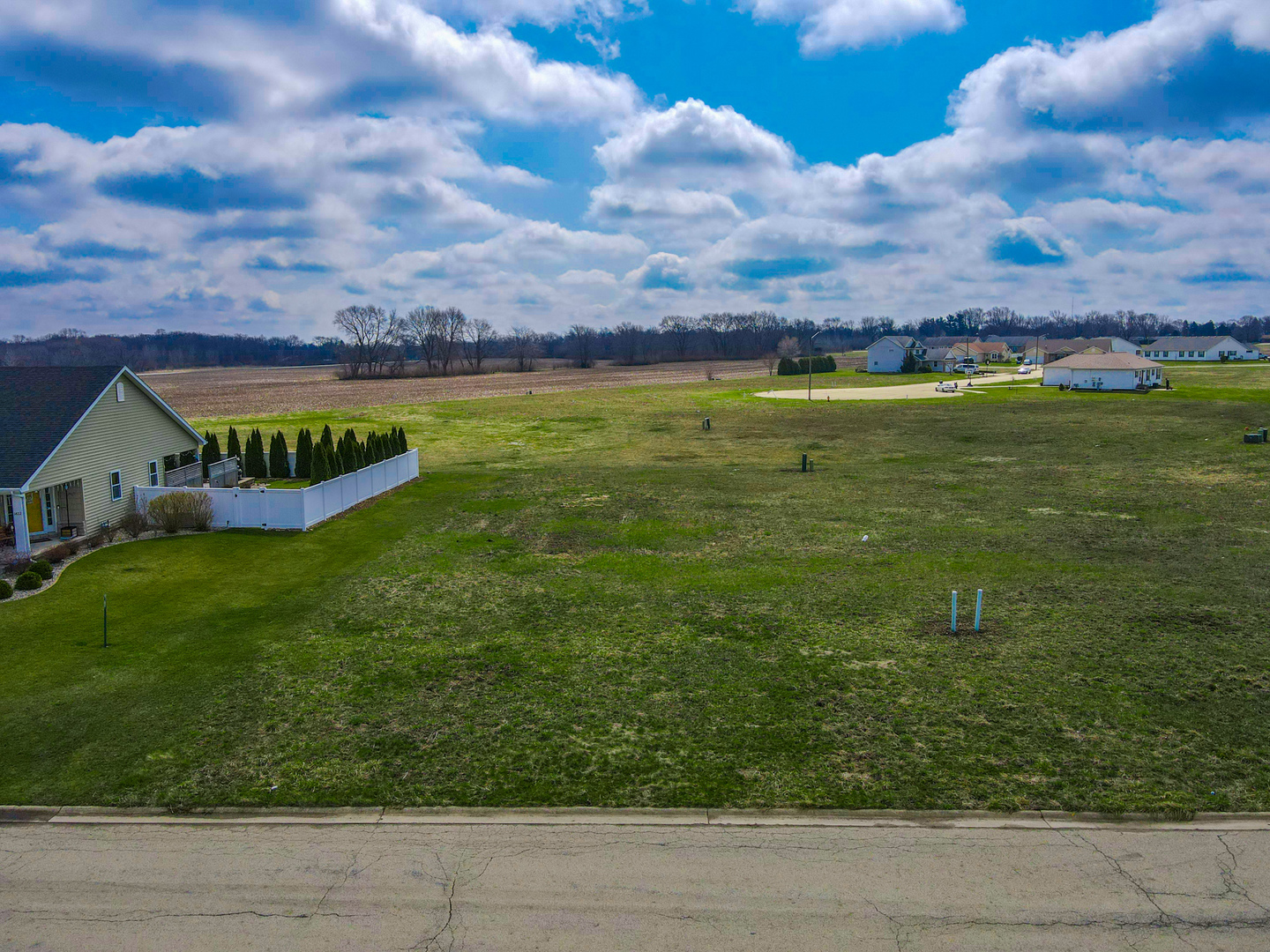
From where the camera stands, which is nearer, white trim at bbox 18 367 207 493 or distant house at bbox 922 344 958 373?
white trim at bbox 18 367 207 493

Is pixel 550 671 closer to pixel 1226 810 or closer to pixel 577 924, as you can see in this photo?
pixel 577 924

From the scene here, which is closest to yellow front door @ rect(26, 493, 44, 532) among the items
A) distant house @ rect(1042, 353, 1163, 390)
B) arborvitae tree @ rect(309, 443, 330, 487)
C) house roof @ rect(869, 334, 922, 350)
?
arborvitae tree @ rect(309, 443, 330, 487)

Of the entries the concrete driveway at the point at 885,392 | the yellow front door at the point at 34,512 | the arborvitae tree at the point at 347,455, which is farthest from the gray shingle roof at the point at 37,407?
the concrete driveway at the point at 885,392

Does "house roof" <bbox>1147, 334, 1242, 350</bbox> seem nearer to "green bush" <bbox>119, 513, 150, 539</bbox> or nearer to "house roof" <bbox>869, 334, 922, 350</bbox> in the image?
"house roof" <bbox>869, 334, 922, 350</bbox>

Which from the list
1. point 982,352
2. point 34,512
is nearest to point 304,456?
point 34,512

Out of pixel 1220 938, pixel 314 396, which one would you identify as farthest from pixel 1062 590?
pixel 314 396

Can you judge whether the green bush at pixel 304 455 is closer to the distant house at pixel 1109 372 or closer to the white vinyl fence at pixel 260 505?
the white vinyl fence at pixel 260 505
